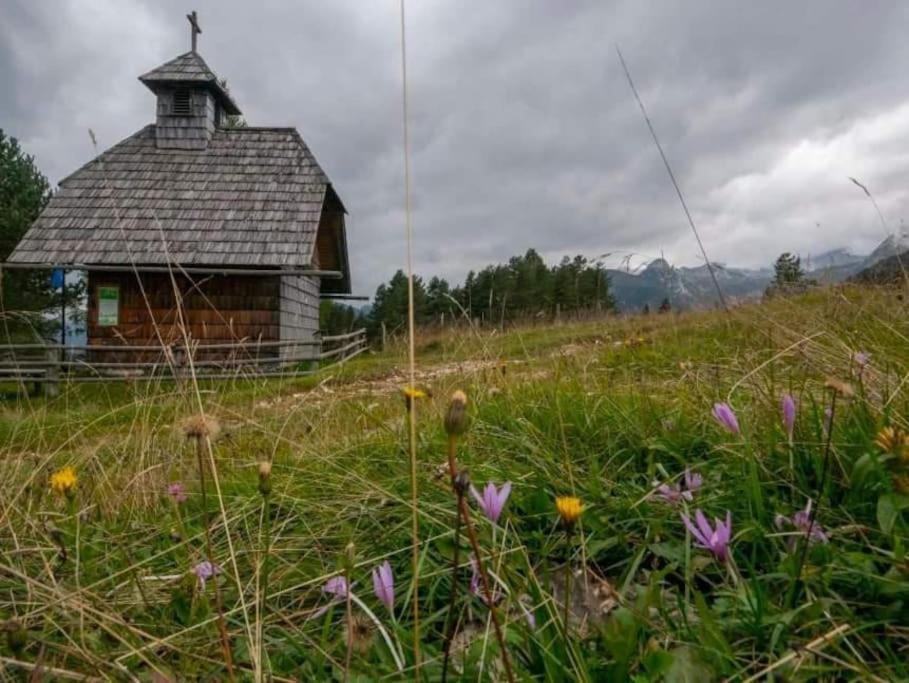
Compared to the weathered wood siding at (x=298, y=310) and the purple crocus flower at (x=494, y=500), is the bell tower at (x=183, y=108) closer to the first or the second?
the weathered wood siding at (x=298, y=310)

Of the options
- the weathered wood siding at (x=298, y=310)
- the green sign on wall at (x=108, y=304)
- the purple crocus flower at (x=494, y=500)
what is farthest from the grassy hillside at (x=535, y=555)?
the green sign on wall at (x=108, y=304)

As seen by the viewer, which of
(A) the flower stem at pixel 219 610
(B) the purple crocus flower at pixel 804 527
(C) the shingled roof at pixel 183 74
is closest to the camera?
(A) the flower stem at pixel 219 610

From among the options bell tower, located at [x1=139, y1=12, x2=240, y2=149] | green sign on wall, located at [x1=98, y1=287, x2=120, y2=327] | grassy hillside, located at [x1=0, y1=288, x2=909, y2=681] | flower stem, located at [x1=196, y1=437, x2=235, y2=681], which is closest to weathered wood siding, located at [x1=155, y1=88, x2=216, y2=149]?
bell tower, located at [x1=139, y1=12, x2=240, y2=149]

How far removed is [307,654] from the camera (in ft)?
2.98

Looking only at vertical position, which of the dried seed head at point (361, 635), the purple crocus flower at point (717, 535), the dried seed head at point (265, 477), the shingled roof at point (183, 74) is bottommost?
the dried seed head at point (361, 635)

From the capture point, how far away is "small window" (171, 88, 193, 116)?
49.6ft

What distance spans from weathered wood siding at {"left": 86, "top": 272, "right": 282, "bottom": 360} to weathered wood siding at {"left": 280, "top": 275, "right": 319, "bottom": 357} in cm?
37

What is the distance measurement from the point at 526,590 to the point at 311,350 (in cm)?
1558

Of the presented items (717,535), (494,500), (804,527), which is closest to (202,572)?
(494,500)

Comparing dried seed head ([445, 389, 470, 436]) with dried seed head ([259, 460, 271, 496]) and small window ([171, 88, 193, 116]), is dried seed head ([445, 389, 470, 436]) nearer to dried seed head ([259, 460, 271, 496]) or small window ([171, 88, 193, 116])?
dried seed head ([259, 460, 271, 496])

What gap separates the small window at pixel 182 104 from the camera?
15117mm

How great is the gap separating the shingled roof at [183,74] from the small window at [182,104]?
1.00 ft

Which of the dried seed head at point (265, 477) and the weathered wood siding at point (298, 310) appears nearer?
the dried seed head at point (265, 477)

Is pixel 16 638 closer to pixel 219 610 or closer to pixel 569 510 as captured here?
pixel 219 610
